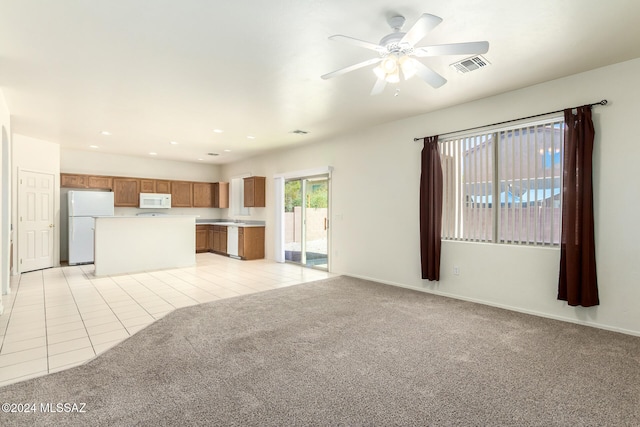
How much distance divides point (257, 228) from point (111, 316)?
471cm

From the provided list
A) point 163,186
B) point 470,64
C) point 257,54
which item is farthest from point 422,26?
point 163,186

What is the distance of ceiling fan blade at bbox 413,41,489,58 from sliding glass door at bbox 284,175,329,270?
436 cm

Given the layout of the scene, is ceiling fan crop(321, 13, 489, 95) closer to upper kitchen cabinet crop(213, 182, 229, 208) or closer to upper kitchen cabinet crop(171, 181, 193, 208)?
upper kitchen cabinet crop(213, 182, 229, 208)

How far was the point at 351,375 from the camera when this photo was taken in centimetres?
242

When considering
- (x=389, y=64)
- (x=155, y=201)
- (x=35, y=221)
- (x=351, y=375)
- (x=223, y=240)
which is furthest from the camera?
(x=223, y=240)

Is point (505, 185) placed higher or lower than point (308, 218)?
higher

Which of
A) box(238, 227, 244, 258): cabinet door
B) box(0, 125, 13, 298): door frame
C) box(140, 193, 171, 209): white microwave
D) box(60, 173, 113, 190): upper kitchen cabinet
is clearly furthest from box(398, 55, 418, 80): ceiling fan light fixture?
box(60, 173, 113, 190): upper kitchen cabinet

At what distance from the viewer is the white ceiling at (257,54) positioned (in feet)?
7.79

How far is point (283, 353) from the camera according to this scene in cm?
278

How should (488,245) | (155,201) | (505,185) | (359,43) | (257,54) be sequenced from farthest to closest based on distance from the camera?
1. (155,201)
2. (488,245)
3. (505,185)
4. (257,54)
5. (359,43)

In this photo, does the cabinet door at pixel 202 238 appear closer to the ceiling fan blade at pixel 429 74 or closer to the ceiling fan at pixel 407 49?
the ceiling fan at pixel 407 49

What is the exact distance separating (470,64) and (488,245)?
2289 millimetres

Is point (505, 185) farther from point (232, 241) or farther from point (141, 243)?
point (232, 241)

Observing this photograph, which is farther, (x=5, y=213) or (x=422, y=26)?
(x=5, y=213)
